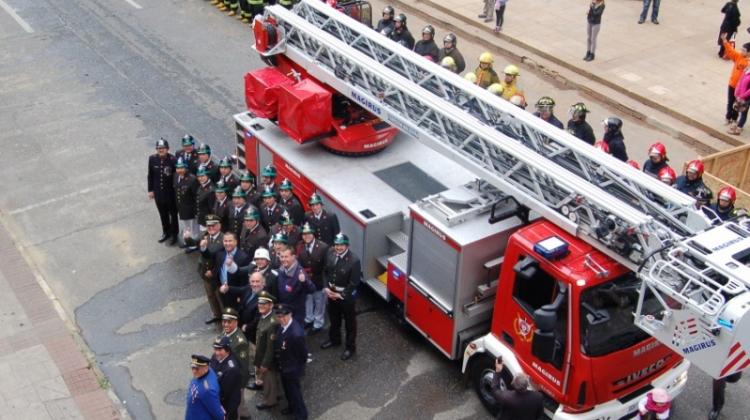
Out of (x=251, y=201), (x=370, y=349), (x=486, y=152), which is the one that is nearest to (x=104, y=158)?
(x=251, y=201)

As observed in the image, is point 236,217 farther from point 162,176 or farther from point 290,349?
point 290,349

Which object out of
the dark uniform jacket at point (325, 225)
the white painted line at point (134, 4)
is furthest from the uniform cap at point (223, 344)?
the white painted line at point (134, 4)

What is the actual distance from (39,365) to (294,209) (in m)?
3.34

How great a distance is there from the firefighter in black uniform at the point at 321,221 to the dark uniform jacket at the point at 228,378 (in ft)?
7.63

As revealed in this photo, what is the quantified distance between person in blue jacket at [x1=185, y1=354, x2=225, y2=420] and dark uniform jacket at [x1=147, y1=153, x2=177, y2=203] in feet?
14.1

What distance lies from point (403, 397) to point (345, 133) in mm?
3460

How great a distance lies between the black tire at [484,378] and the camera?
8.79 m

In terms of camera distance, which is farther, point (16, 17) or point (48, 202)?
point (16, 17)

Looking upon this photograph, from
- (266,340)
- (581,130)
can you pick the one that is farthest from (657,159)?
(266,340)

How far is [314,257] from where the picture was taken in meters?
9.62

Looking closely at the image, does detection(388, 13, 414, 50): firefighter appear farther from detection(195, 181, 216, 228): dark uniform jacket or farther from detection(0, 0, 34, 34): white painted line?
detection(0, 0, 34, 34): white painted line

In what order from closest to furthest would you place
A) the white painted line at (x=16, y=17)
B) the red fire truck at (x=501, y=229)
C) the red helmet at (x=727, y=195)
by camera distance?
the red fire truck at (x=501, y=229) → the red helmet at (x=727, y=195) → the white painted line at (x=16, y=17)

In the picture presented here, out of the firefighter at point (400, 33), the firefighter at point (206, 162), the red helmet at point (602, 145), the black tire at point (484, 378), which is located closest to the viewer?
the black tire at point (484, 378)

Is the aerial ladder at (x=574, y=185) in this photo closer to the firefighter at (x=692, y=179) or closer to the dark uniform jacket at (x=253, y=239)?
the dark uniform jacket at (x=253, y=239)
